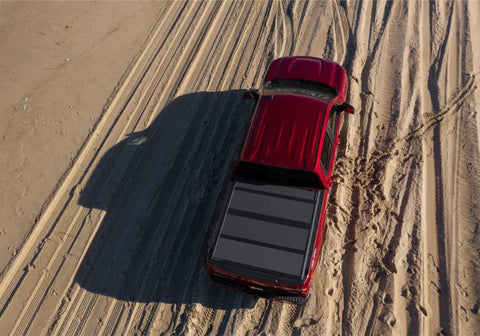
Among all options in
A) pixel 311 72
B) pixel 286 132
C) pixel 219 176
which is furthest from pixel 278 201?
A: pixel 311 72

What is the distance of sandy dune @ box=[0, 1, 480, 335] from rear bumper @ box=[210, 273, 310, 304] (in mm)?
594

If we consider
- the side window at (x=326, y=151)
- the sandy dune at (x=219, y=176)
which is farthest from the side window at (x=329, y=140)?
the sandy dune at (x=219, y=176)

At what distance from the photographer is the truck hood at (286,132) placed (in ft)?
18.9

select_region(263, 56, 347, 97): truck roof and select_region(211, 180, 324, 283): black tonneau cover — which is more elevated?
select_region(263, 56, 347, 97): truck roof

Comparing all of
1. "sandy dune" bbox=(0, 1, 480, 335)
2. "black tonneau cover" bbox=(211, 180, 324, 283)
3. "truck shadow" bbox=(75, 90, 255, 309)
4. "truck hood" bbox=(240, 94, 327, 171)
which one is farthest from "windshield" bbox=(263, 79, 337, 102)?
"black tonneau cover" bbox=(211, 180, 324, 283)

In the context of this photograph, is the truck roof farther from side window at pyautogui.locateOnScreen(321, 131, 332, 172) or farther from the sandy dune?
side window at pyautogui.locateOnScreen(321, 131, 332, 172)

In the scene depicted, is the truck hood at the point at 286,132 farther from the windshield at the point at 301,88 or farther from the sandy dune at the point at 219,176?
the sandy dune at the point at 219,176

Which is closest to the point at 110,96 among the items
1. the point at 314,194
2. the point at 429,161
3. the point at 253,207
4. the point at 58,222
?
the point at 58,222

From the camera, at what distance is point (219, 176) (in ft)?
24.0

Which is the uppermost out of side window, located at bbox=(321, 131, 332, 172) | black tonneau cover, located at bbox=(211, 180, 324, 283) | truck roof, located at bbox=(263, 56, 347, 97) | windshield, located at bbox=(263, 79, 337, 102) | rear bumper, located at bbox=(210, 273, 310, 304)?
truck roof, located at bbox=(263, 56, 347, 97)

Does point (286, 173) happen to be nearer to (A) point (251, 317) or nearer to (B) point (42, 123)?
(A) point (251, 317)

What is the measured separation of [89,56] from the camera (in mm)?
9852

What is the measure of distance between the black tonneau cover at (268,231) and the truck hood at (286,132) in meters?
0.44

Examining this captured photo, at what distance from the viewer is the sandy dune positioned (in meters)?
5.89
